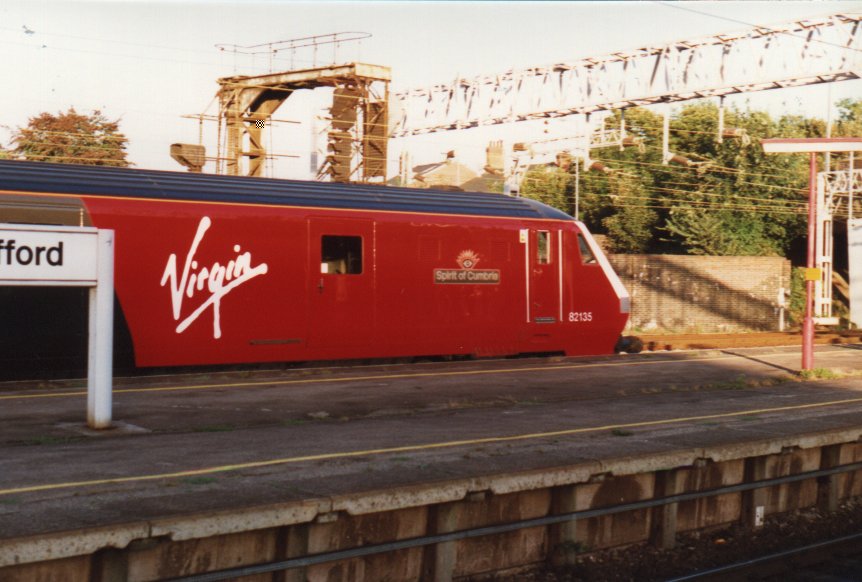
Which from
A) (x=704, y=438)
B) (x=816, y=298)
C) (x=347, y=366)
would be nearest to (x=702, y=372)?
(x=347, y=366)

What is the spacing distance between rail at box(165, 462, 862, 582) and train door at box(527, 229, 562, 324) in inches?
379

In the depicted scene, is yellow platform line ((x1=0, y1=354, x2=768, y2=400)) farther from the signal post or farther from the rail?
the rail

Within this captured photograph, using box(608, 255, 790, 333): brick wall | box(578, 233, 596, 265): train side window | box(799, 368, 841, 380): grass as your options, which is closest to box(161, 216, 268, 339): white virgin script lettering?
box(578, 233, 596, 265): train side window

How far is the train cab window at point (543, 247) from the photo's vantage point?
Result: 2119 centimetres

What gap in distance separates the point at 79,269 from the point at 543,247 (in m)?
12.1

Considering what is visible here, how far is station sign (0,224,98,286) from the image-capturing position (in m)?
10.3

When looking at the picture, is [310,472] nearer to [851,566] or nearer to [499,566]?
[499,566]

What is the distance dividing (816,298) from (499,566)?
3216 cm

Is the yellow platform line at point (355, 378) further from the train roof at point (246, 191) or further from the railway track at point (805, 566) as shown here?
the railway track at point (805, 566)

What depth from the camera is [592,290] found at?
21.8 meters

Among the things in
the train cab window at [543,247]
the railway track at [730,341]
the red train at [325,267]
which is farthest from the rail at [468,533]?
the railway track at [730,341]

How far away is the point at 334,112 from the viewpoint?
1581 inches

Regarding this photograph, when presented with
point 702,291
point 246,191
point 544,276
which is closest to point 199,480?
point 246,191

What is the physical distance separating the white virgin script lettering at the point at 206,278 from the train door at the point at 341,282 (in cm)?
112
